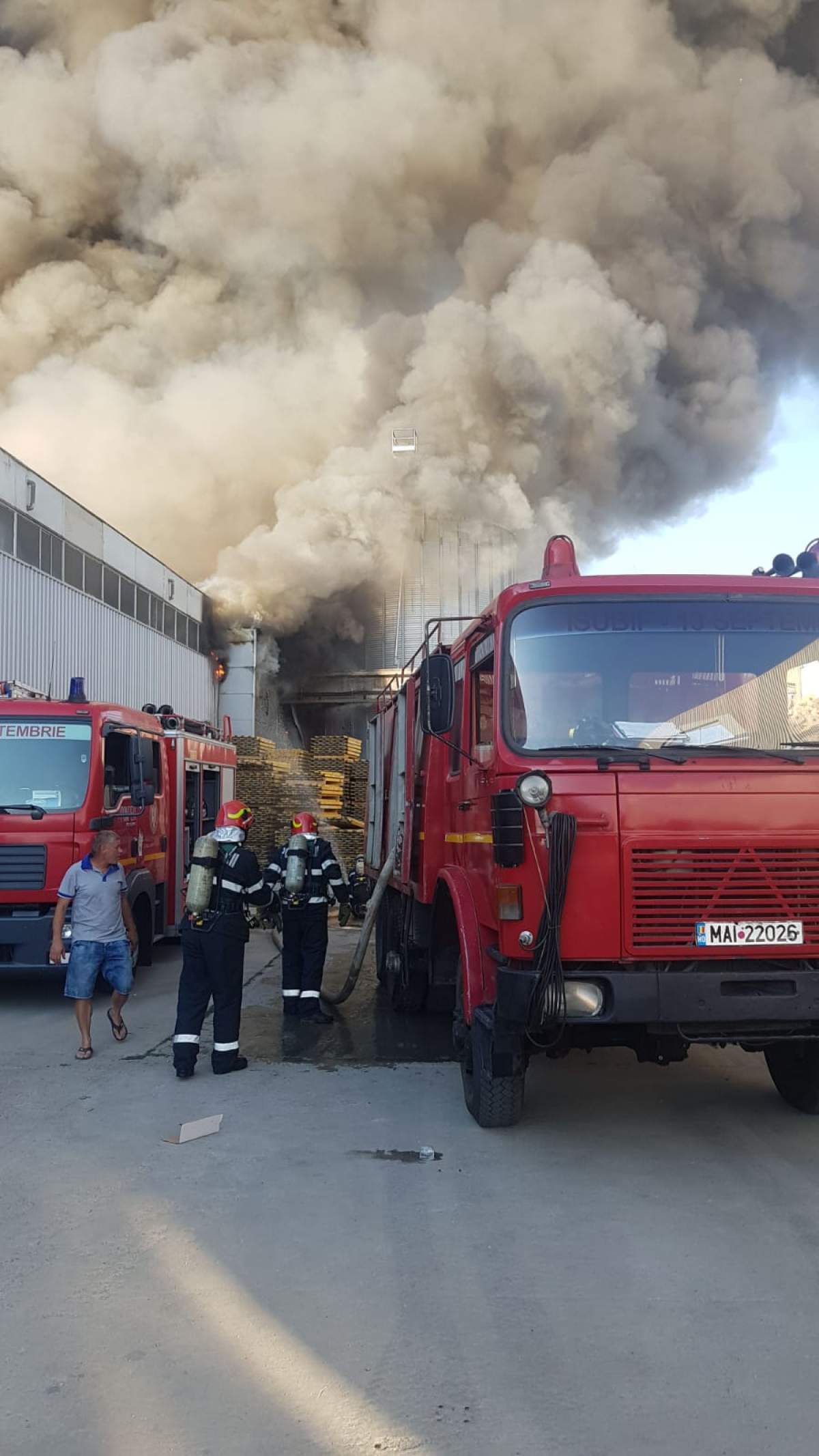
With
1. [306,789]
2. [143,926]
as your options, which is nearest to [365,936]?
[143,926]

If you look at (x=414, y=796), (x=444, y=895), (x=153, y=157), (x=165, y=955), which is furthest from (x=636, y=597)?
(x=153, y=157)

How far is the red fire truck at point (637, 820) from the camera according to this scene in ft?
13.5

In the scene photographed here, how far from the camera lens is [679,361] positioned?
2100 cm

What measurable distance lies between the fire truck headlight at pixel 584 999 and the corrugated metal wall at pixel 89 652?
1058cm

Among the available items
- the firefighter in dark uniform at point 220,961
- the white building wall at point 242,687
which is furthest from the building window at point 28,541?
the firefighter in dark uniform at point 220,961

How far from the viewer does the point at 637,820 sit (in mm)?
4145

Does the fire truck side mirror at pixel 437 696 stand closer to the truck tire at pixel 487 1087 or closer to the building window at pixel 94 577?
the truck tire at pixel 487 1087

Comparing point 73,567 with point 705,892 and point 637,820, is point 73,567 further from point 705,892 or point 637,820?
point 705,892

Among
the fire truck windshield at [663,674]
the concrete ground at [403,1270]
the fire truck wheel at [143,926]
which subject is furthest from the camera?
the fire truck wheel at [143,926]

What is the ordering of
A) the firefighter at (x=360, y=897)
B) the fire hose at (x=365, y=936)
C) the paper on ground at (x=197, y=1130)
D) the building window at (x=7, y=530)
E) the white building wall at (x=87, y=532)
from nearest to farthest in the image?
the paper on ground at (x=197, y=1130), the fire hose at (x=365, y=936), the firefighter at (x=360, y=897), the building window at (x=7, y=530), the white building wall at (x=87, y=532)

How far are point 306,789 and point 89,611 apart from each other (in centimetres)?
437

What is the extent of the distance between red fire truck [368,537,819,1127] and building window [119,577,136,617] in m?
13.9

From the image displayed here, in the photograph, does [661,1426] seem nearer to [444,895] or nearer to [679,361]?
[444,895]

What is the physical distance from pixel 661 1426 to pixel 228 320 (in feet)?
87.4
